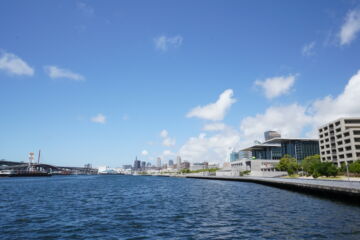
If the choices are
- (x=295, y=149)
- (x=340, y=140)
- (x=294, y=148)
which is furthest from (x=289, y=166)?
(x=294, y=148)

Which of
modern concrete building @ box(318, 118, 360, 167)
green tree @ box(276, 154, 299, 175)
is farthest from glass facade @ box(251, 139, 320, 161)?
green tree @ box(276, 154, 299, 175)

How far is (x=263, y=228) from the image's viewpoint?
25.5 meters

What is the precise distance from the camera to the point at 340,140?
144 m

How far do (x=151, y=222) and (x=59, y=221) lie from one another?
421 inches

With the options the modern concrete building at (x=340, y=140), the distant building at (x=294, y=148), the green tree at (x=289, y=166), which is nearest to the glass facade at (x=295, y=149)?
the distant building at (x=294, y=148)

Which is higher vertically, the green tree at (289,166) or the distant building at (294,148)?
the distant building at (294,148)

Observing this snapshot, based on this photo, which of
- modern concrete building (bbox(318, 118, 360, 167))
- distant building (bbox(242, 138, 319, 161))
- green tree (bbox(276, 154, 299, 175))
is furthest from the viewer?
distant building (bbox(242, 138, 319, 161))

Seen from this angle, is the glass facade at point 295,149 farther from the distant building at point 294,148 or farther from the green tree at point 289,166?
the green tree at point 289,166

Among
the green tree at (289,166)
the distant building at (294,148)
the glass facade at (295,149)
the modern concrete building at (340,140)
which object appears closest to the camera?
the modern concrete building at (340,140)

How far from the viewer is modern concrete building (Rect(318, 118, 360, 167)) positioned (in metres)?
134

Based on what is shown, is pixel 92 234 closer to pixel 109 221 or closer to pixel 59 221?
pixel 109 221

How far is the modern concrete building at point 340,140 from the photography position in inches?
5281

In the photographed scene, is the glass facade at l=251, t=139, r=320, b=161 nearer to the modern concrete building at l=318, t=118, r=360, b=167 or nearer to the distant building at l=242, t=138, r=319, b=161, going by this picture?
the distant building at l=242, t=138, r=319, b=161

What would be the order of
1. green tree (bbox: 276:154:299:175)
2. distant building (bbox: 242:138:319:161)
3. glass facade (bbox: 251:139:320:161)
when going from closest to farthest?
green tree (bbox: 276:154:299:175) < glass facade (bbox: 251:139:320:161) < distant building (bbox: 242:138:319:161)
